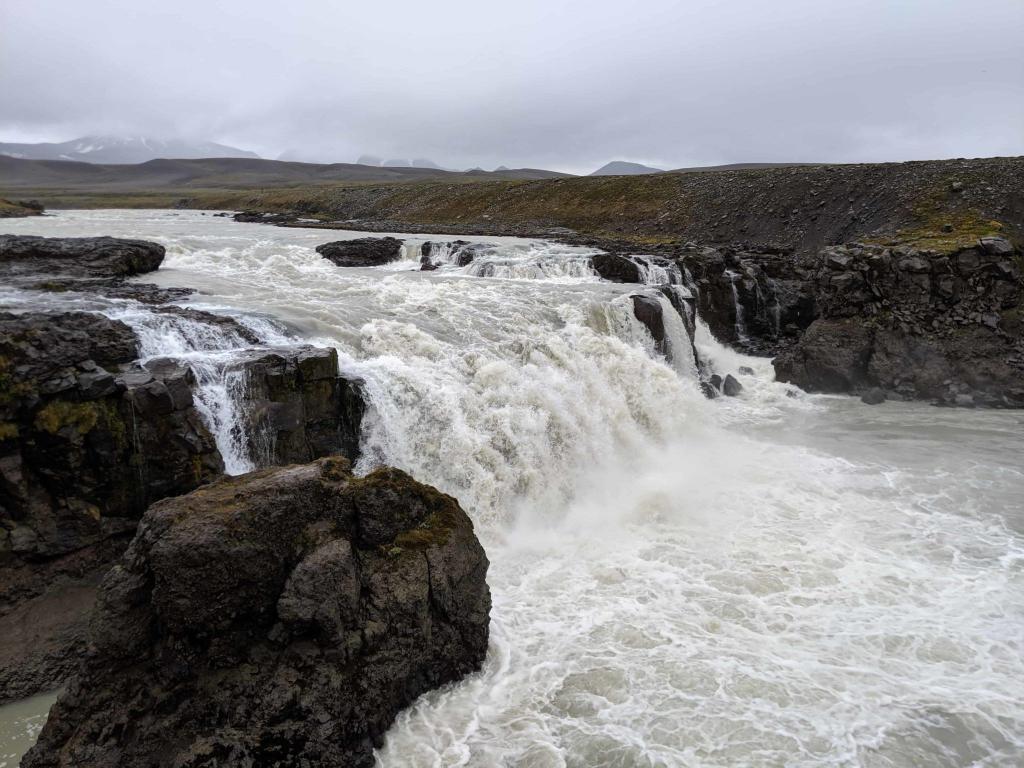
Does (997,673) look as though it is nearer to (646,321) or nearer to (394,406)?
(394,406)

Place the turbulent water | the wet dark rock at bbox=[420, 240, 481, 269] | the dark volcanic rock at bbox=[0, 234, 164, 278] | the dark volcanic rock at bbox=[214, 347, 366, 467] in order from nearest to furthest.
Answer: the turbulent water < the dark volcanic rock at bbox=[214, 347, 366, 467] < the dark volcanic rock at bbox=[0, 234, 164, 278] < the wet dark rock at bbox=[420, 240, 481, 269]

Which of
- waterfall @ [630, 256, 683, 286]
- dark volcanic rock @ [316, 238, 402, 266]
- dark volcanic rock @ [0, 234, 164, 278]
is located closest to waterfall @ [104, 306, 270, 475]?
dark volcanic rock @ [0, 234, 164, 278]

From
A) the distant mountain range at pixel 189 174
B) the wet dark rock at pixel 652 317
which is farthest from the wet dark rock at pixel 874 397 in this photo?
the distant mountain range at pixel 189 174

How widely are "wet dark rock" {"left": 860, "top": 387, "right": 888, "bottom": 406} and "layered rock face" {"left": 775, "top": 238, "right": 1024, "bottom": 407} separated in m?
0.12

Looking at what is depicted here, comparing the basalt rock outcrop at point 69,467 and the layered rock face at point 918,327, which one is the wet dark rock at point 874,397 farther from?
the basalt rock outcrop at point 69,467

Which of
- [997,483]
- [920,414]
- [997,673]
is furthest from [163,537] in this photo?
[920,414]

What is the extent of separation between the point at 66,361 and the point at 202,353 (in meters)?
2.57

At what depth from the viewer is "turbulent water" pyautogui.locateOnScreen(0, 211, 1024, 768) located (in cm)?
822

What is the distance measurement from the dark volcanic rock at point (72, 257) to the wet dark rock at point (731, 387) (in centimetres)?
2213

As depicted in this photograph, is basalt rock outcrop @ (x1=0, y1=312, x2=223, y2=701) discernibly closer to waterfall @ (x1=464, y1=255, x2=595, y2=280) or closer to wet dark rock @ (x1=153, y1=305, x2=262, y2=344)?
wet dark rock @ (x1=153, y1=305, x2=262, y2=344)

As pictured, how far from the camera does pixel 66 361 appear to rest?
36.2ft

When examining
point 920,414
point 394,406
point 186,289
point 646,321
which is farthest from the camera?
point 646,321

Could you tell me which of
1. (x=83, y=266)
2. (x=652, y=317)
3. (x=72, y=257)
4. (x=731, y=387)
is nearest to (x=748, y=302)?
(x=731, y=387)

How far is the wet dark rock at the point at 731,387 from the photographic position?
25094 millimetres
